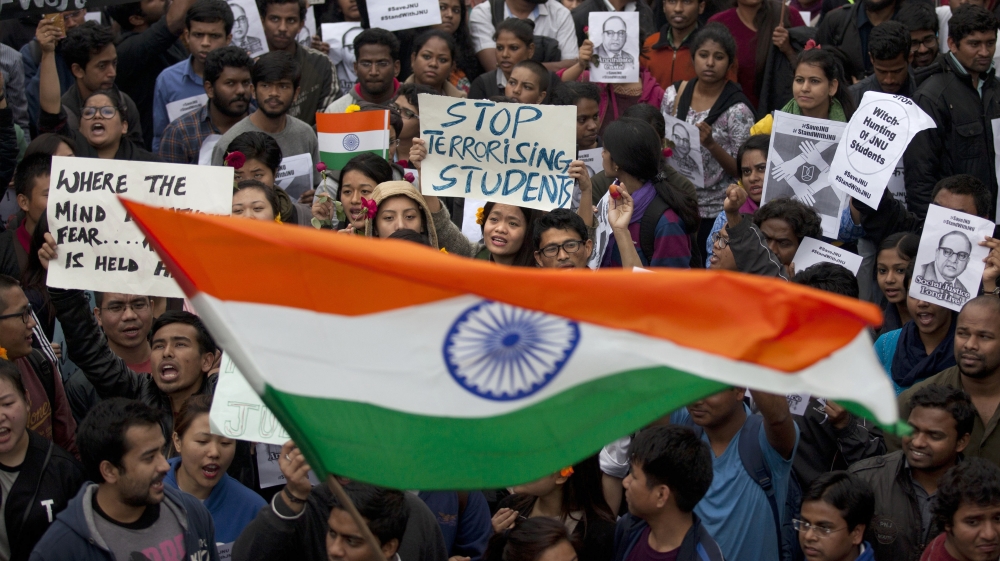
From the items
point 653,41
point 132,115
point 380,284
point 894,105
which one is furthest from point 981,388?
point 132,115

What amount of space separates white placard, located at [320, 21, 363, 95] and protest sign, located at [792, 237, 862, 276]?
15.6 feet

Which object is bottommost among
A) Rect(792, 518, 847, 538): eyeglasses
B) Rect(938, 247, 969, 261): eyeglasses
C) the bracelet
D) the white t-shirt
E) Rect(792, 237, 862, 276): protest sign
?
Rect(792, 518, 847, 538): eyeglasses

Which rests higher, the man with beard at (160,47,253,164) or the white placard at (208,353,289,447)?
the man with beard at (160,47,253,164)

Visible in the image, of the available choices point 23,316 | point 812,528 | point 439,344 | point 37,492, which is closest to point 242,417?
point 37,492

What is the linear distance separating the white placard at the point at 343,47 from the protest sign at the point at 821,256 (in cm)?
475

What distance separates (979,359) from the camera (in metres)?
5.43

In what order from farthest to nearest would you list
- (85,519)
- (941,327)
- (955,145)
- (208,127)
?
1. (208,127)
2. (955,145)
3. (941,327)
4. (85,519)

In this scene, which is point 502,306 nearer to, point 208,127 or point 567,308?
point 567,308

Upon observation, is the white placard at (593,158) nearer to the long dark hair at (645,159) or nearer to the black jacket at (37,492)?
the long dark hair at (645,159)

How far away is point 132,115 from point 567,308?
6.73m

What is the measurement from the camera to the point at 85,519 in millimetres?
4191

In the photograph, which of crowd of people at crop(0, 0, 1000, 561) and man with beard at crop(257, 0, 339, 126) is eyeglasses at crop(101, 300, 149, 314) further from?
man with beard at crop(257, 0, 339, 126)

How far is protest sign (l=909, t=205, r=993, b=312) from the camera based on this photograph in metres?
6.12

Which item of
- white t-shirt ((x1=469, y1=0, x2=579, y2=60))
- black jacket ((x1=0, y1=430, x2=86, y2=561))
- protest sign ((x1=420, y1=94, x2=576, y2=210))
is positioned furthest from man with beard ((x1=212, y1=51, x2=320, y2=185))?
black jacket ((x1=0, y1=430, x2=86, y2=561))
